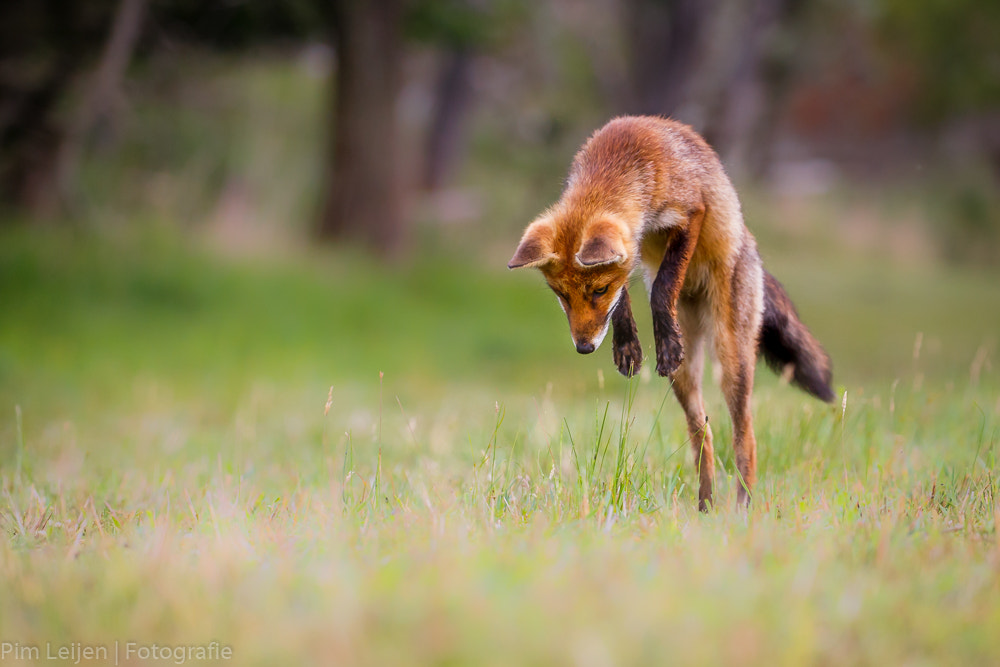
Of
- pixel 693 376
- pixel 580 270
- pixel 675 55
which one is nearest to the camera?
pixel 580 270

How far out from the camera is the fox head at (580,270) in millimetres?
4184

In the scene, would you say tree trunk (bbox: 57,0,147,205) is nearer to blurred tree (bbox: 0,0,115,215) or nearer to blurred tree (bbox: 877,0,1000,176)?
blurred tree (bbox: 0,0,115,215)

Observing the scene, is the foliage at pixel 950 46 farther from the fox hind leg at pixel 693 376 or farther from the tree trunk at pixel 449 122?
the fox hind leg at pixel 693 376

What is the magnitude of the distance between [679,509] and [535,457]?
904 millimetres

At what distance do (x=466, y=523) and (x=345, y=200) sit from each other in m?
10.6

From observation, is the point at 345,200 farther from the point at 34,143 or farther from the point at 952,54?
Result: the point at 952,54

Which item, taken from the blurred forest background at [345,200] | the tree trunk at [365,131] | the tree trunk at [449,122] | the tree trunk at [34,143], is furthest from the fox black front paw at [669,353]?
the tree trunk at [449,122]

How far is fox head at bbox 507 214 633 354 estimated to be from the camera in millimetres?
4184

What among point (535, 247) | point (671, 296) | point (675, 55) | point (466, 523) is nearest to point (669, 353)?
point (671, 296)

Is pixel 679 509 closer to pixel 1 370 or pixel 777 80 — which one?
pixel 1 370

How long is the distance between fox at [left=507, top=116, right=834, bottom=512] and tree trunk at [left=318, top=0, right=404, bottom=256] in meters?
8.94

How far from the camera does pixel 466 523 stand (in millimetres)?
3389

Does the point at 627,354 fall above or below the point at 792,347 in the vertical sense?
below

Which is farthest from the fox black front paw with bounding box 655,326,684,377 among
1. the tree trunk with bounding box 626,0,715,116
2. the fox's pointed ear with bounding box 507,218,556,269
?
the tree trunk with bounding box 626,0,715,116
